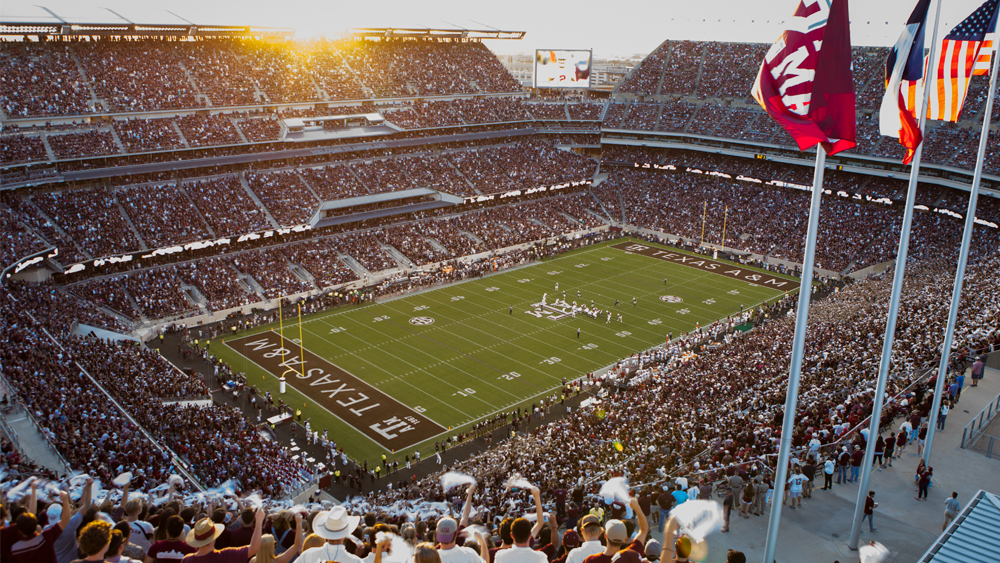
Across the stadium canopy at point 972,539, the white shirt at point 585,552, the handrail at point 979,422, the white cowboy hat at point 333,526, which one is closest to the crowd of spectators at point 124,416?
the white cowboy hat at point 333,526

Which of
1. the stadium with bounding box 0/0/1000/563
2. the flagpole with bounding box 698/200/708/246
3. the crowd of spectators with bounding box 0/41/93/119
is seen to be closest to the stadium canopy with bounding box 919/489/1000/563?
the stadium with bounding box 0/0/1000/563

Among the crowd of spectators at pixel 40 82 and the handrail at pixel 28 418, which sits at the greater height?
the crowd of spectators at pixel 40 82

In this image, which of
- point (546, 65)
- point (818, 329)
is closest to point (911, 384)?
point (818, 329)

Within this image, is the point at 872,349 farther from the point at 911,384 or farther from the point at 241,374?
the point at 241,374

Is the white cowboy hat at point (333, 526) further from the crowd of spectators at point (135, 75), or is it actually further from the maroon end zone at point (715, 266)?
the crowd of spectators at point (135, 75)

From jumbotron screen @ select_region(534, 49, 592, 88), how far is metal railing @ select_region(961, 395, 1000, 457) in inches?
2287

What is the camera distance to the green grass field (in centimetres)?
3055

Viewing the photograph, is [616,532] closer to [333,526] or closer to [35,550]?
[333,526]

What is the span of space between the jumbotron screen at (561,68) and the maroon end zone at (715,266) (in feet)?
73.6

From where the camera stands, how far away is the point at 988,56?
15.1 meters

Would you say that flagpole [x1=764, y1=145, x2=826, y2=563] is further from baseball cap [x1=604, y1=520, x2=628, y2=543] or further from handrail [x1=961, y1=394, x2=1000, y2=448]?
handrail [x1=961, y1=394, x2=1000, y2=448]

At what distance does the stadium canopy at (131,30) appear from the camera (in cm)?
4594

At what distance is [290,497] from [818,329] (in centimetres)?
2240

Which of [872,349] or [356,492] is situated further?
[872,349]
